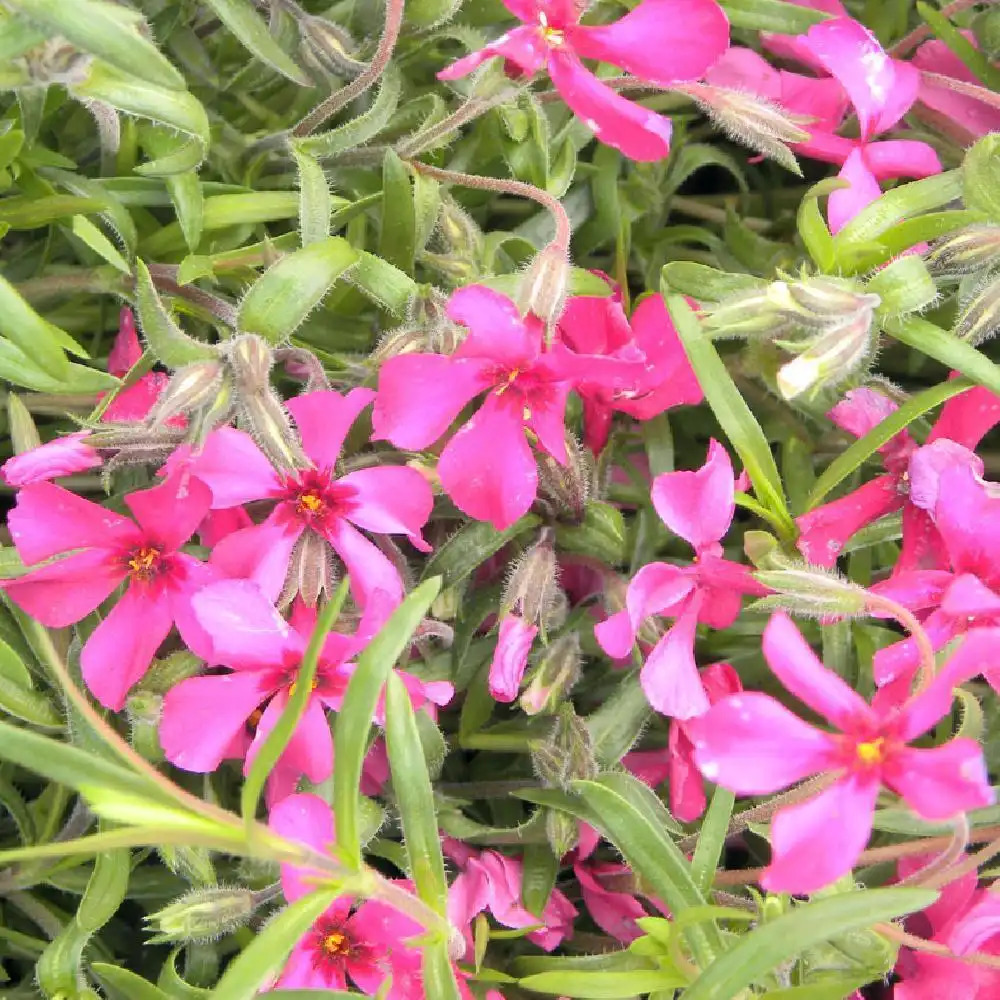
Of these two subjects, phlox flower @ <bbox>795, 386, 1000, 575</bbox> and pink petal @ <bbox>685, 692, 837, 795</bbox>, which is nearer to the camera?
pink petal @ <bbox>685, 692, 837, 795</bbox>

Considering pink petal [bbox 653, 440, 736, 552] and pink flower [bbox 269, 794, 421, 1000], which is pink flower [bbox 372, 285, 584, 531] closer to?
pink petal [bbox 653, 440, 736, 552]

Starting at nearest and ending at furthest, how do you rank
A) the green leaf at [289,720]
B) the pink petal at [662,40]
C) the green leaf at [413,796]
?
the green leaf at [289,720] < the green leaf at [413,796] < the pink petal at [662,40]

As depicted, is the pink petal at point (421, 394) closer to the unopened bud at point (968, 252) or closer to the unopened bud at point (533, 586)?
the unopened bud at point (533, 586)

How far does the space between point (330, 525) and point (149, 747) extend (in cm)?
22

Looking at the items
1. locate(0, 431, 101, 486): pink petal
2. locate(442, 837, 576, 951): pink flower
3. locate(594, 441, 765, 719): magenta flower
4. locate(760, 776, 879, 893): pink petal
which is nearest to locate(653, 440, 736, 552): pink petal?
locate(594, 441, 765, 719): magenta flower

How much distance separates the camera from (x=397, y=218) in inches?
36.9

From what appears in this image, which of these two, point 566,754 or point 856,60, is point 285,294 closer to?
point 566,754

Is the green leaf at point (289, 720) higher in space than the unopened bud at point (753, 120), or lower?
lower

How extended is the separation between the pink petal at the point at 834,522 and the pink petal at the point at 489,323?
258 mm

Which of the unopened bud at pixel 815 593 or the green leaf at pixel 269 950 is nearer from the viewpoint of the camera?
the green leaf at pixel 269 950

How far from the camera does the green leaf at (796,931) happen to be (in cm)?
69

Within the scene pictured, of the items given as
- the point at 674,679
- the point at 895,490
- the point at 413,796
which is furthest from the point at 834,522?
the point at 413,796

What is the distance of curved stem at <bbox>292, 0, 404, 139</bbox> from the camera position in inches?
34.0

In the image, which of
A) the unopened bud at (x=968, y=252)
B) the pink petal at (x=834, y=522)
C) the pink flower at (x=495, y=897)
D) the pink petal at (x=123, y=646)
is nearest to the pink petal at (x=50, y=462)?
the pink petal at (x=123, y=646)
